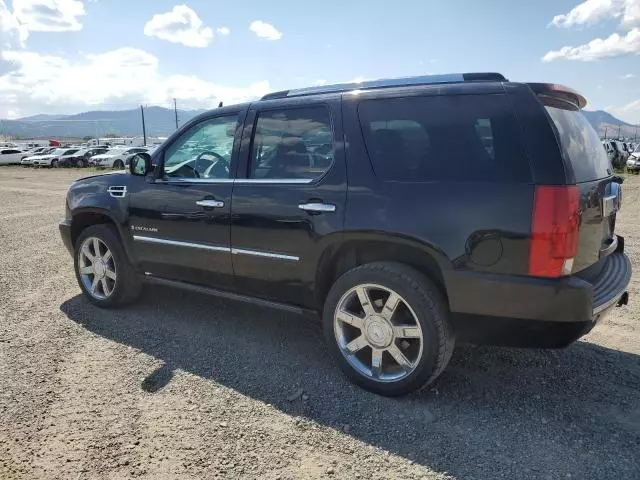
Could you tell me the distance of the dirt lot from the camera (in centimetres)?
262

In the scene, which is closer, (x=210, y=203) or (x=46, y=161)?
(x=210, y=203)

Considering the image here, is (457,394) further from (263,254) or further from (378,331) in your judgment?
(263,254)

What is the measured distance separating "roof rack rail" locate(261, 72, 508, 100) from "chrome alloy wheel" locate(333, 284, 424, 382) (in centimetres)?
130

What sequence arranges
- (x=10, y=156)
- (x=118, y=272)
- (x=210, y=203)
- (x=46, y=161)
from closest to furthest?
(x=210, y=203) < (x=118, y=272) < (x=46, y=161) < (x=10, y=156)

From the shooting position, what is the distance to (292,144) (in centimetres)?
367

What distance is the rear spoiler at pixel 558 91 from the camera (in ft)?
9.54

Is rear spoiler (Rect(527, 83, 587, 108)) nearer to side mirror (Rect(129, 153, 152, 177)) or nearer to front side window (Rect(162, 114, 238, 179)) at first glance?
front side window (Rect(162, 114, 238, 179))

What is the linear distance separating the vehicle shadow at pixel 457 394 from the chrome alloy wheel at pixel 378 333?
0.19 metres

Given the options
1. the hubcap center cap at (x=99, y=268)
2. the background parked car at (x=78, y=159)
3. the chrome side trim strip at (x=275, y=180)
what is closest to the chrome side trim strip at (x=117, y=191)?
the hubcap center cap at (x=99, y=268)

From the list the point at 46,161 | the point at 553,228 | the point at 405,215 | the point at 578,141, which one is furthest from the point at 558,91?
the point at 46,161

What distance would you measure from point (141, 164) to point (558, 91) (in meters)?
3.15

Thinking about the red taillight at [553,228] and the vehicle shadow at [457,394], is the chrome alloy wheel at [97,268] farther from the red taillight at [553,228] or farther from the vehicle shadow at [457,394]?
the red taillight at [553,228]

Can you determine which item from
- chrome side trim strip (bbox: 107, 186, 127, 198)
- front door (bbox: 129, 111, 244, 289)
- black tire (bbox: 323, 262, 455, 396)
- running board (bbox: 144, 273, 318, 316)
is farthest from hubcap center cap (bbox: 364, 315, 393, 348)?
chrome side trim strip (bbox: 107, 186, 127, 198)

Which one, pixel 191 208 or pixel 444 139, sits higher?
pixel 444 139
